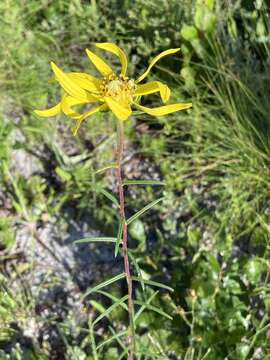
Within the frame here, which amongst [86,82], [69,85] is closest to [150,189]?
[86,82]

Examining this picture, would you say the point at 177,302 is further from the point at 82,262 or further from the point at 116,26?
the point at 116,26

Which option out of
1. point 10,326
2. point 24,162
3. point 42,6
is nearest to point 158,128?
point 24,162

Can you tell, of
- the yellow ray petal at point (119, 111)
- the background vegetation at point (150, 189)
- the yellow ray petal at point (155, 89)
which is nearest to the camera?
the yellow ray petal at point (119, 111)

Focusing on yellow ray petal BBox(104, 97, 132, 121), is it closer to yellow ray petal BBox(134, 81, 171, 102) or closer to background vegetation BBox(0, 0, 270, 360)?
yellow ray petal BBox(134, 81, 171, 102)

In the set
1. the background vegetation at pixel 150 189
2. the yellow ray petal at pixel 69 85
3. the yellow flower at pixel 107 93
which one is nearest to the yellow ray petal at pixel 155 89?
the yellow flower at pixel 107 93

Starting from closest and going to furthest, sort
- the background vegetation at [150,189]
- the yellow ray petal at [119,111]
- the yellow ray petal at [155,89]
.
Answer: the yellow ray petal at [119,111] < the yellow ray petal at [155,89] < the background vegetation at [150,189]

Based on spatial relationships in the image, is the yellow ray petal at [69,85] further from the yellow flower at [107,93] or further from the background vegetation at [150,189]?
the background vegetation at [150,189]
